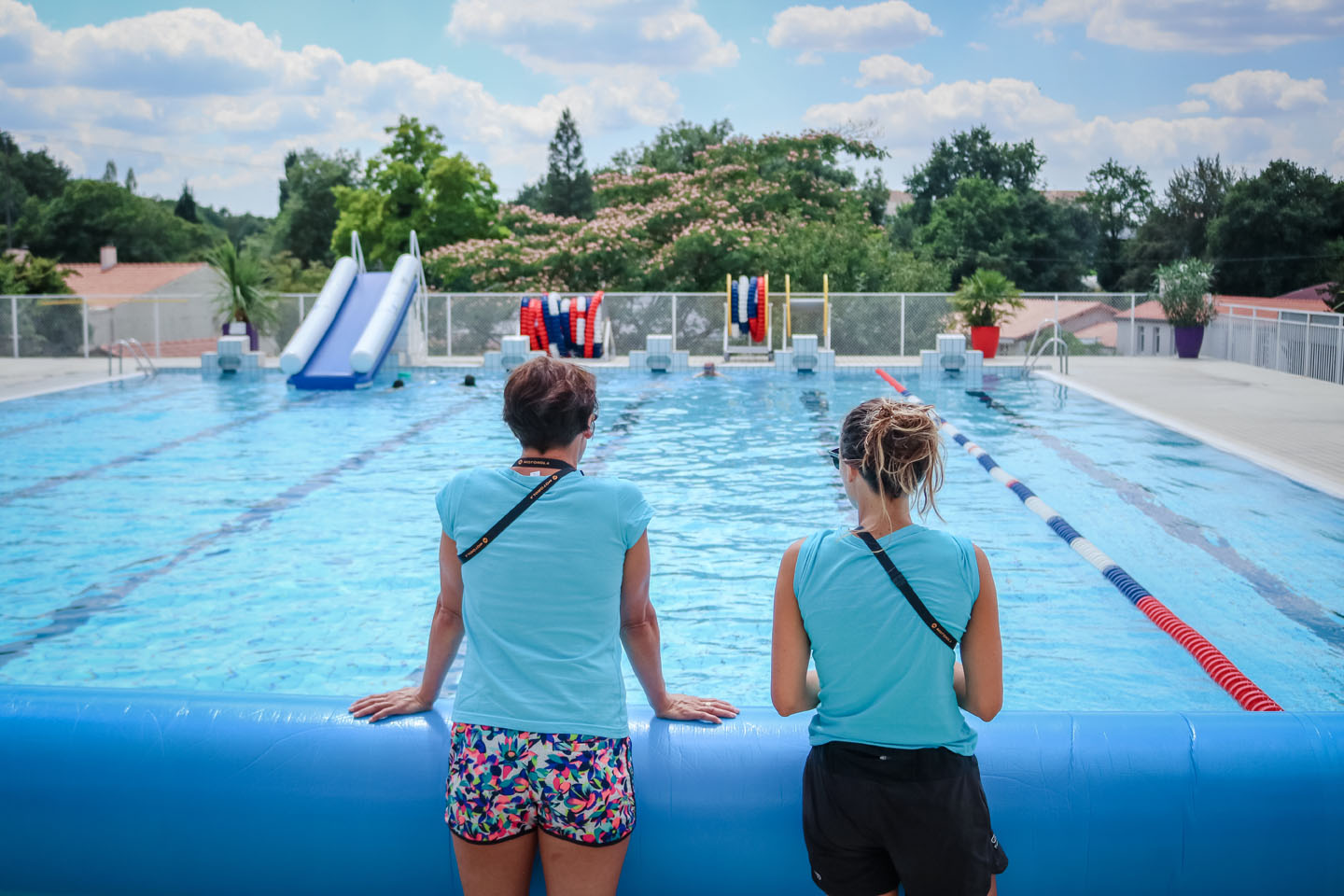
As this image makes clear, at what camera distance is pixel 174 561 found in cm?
699

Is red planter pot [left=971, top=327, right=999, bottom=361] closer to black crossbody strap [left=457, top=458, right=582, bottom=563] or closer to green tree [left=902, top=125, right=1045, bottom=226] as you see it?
black crossbody strap [left=457, top=458, right=582, bottom=563]

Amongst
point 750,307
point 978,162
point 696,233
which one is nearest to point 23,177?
point 696,233

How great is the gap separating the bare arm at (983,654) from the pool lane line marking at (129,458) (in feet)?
28.1

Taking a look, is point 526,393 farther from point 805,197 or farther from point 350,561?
point 805,197

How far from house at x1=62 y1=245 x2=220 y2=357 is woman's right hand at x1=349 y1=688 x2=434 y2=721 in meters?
20.5

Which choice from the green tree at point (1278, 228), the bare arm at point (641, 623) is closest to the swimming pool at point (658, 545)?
the bare arm at point (641, 623)

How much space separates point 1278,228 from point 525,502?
149 feet

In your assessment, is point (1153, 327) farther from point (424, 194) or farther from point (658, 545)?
point (424, 194)

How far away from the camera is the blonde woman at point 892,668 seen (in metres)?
2.01

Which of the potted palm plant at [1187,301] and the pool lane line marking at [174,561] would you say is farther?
the potted palm plant at [1187,301]

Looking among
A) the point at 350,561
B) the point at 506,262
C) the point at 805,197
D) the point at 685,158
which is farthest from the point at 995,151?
the point at 350,561

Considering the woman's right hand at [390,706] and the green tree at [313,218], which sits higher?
the green tree at [313,218]

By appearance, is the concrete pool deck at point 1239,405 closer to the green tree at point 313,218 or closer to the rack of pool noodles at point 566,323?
the rack of pool noodles at point 566,323

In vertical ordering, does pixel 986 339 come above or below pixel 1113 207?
below
